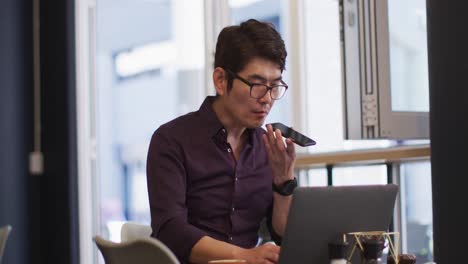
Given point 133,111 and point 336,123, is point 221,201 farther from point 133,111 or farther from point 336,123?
point 133,111

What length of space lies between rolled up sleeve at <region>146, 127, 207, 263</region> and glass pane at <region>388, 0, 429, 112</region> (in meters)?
0.90

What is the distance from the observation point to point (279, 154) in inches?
82.7

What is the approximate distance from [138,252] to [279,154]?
2.21 feet

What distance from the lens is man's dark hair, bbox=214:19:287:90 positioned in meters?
2.15

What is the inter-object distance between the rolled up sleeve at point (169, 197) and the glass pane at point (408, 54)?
896mm

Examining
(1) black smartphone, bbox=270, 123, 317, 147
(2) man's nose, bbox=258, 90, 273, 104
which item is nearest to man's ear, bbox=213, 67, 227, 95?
(2) man's nose, bbox=258, 90, 273, 104

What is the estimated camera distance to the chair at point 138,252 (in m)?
1.44

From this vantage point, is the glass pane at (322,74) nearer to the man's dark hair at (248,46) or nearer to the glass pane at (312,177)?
the glass pane at (312,177)

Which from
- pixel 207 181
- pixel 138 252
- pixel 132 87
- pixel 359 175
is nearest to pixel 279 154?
pixel 207 181

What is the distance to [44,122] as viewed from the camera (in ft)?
16.9

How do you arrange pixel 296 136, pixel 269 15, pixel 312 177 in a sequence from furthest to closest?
pixel 269 15 → pixel 312 177 → pixel 296 136

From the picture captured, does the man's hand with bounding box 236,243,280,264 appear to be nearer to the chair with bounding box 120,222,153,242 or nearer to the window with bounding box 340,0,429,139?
the chair with bounding box 120,222,153,242

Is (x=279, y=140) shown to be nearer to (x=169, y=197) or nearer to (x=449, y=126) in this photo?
(x=169, y=197)

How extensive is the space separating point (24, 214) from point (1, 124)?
603 millimetres
